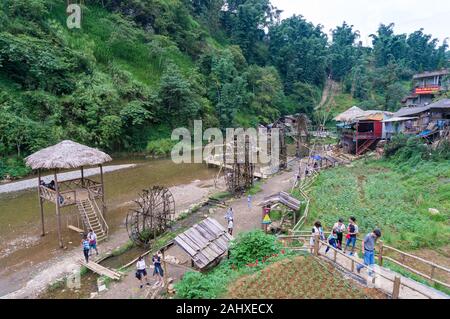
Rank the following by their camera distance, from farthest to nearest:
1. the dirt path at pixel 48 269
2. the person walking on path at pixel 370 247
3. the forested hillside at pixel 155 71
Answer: the forested hillside at pixel 155 71 → the dirt path at pixel 48 269 → the person walking on path at pixel 370 247

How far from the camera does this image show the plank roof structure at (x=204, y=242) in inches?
478

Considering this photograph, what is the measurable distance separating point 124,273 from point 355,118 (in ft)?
113

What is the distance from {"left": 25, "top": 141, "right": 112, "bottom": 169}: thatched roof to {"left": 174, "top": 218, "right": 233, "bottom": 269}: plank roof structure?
7627mm

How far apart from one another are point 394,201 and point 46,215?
21568mm

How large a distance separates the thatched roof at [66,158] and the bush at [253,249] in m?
9.73

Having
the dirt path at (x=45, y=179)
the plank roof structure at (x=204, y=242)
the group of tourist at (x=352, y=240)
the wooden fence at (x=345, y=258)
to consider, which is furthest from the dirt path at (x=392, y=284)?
the dirt path at (x=45, y=179)

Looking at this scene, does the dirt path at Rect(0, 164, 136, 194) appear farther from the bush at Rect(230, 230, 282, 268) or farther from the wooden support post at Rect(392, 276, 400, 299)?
the wooden support post at Rect(392, 276, 400, 299)

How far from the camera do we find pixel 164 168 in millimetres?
33000

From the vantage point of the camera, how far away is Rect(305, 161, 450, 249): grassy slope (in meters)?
14.5

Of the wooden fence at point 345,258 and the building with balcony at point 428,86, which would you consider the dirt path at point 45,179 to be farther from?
the building with balcony at point 428,86

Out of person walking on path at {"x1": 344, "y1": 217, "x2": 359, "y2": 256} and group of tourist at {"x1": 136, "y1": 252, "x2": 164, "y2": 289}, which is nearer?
Result: person walking on path at {"x1": 344, "y1": 217, "x2": 359, "y2": 256}

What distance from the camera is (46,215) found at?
19.7 metres

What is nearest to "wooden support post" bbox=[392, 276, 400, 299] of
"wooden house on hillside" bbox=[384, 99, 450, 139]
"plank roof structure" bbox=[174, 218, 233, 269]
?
"plank roof structure" bbox=[174, 218, 233, 269]
